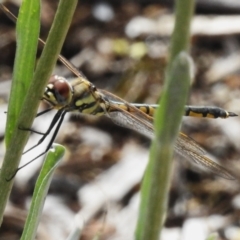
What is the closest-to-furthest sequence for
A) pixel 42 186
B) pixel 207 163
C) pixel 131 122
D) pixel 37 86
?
pixel 37 86 → pixel 42 186 → pixel 207 163 → pixel 131 122

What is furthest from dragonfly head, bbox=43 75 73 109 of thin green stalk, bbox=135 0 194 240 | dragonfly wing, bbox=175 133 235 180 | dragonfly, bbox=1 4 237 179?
thin green stalk, bbox=135 0 194 240

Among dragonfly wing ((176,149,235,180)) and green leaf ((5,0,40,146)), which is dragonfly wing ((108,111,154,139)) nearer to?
dragonfly wing ((176,149,235,180))

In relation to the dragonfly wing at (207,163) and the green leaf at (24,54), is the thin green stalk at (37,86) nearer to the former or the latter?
the green leaf at (24,54)

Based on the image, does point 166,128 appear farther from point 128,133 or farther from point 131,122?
point 128,133

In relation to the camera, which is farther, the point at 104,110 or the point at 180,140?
the point at 104,110

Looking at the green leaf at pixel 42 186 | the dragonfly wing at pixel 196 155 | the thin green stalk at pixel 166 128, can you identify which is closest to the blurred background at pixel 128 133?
the dragonfly wing at pixel 196 155

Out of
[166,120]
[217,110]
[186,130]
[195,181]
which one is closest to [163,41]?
[186,130]

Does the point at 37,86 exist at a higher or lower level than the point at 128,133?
lower

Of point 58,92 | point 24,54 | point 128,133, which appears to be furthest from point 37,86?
point 128,133
